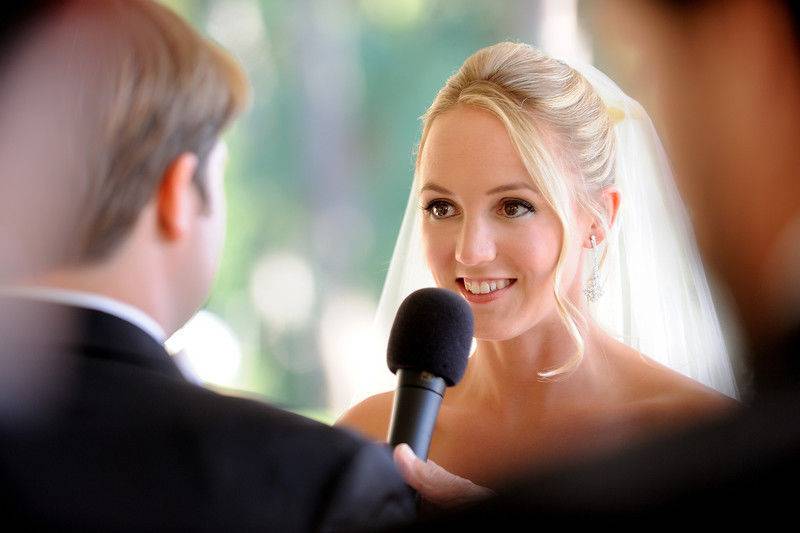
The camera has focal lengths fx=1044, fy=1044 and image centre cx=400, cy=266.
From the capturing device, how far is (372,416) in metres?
1.63

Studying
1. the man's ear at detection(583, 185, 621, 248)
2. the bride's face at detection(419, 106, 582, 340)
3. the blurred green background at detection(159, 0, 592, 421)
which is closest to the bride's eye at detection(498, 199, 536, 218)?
the bride's face at detection(419, 106, 582, 340)

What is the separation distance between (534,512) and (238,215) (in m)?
4.26

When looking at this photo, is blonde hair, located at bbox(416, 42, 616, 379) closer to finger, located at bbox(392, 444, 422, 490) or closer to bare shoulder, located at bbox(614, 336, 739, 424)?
bare shoulder, located at bbox(614, 336, 739, 424)

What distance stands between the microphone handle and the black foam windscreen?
0.4 inches

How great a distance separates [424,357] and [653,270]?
0.85 meters

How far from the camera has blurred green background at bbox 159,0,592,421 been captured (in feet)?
14.9

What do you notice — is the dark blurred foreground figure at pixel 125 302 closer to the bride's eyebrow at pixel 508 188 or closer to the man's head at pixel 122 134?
the man's head at pixel 122 134

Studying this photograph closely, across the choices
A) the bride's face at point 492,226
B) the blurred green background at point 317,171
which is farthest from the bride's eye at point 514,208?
the blurred green background at point 317,171

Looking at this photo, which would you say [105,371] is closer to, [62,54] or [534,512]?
[62,54]

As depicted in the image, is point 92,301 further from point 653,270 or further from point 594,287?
point 653,270


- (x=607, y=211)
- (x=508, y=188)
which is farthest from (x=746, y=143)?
(x=607, y=211)

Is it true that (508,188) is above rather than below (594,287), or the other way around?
above

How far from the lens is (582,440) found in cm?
145

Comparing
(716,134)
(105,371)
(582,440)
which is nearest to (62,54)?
(105,371)
